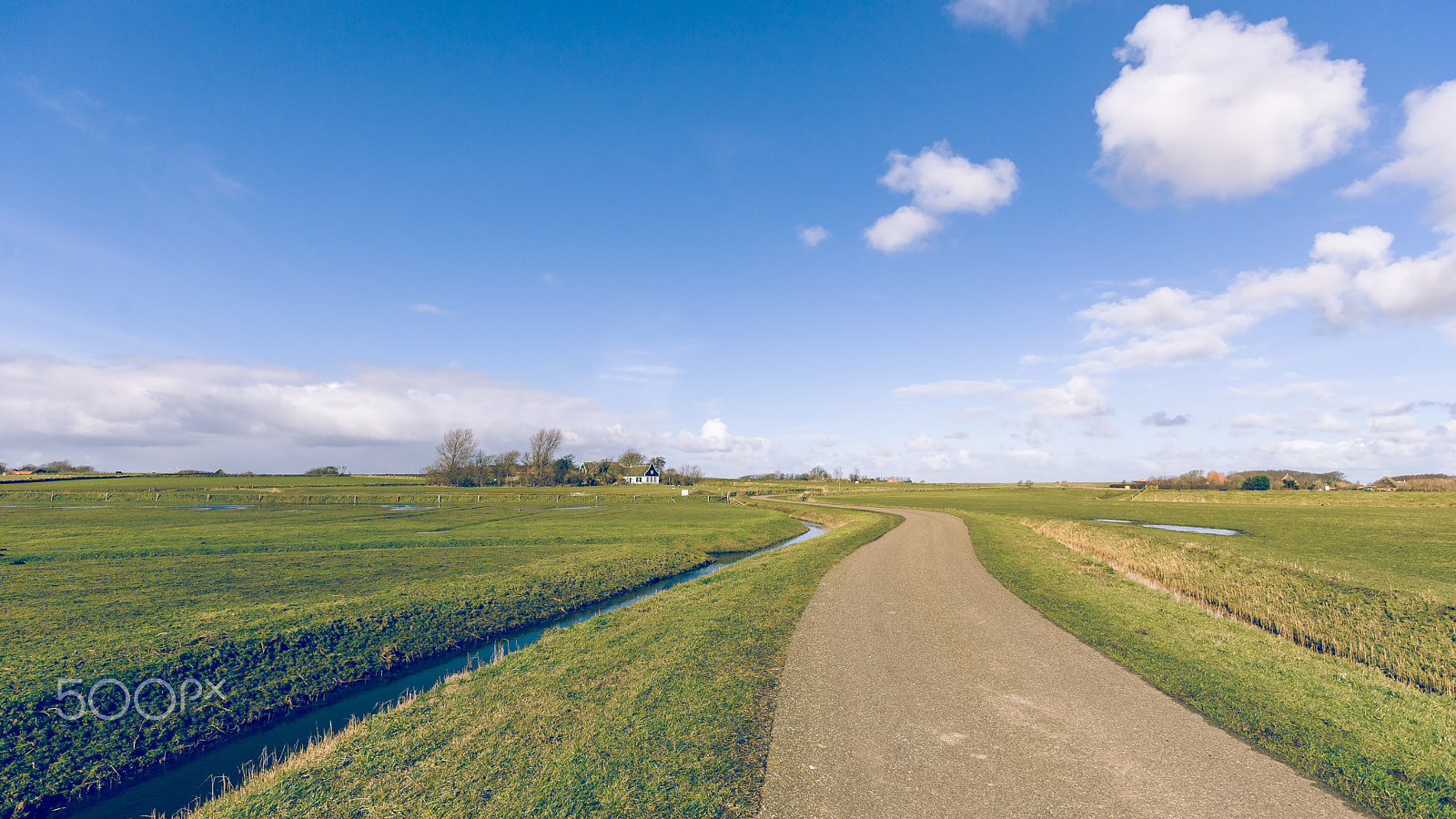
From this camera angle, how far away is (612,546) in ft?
122

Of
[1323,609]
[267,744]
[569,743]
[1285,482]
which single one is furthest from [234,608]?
[1285,482]

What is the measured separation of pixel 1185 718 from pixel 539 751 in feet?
37.8

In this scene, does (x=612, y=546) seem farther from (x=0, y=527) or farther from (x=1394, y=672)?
(x=0, y=527)

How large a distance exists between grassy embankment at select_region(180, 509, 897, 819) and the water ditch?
182cm

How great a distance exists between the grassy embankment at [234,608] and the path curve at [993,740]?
12513 millimetres

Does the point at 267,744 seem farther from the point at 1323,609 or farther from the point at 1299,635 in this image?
the point at 1323,609

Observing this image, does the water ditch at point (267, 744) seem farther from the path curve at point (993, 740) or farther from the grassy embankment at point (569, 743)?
the path curve at point (993, 740)

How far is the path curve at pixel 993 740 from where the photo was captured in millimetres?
7414

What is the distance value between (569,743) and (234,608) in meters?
16.7

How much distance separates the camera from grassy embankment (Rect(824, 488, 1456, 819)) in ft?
29.5

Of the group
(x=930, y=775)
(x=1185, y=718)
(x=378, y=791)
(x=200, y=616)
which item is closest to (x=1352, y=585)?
(x=1185, y=718)

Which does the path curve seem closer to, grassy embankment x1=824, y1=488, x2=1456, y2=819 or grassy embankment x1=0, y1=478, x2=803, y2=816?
grassy embankment x1=824, y1=488, x2=1456, y2=819

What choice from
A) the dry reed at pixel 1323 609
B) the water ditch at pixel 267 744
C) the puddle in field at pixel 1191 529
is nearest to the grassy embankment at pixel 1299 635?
the dry reed at pixel 1323 609

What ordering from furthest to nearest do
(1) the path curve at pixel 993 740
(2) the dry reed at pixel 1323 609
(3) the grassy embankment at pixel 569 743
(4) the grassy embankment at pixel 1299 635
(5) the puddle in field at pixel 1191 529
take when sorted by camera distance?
(5) the puddle in field at pixel 1191 529, (2) the dry reed at pixel 1323 609, (4) the grassy embankment at pixel 1299 635, (3) the grassy embankment at pixel 569 743, (1) the path curve at pixel 993 740
